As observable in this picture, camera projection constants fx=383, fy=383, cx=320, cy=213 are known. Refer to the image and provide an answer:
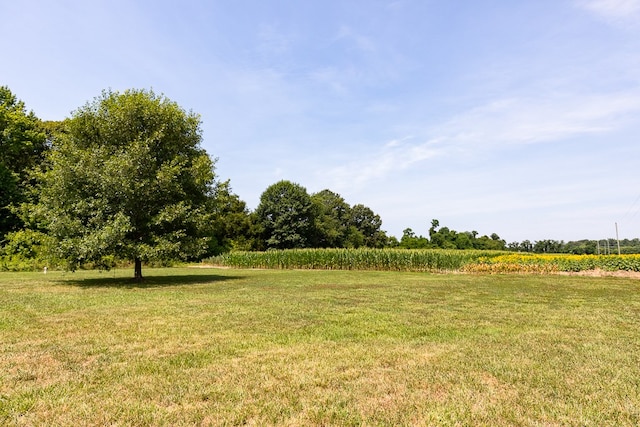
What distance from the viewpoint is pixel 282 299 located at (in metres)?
12.8

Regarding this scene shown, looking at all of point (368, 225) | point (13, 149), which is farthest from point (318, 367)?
point (368, 225)

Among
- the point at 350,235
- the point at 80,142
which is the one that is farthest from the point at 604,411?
the point at 350,235

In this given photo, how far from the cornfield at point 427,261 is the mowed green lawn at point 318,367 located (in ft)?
67.1

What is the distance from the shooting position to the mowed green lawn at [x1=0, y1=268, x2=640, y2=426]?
388cm

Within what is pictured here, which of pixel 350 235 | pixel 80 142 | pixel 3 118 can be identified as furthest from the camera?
pixel 350 235

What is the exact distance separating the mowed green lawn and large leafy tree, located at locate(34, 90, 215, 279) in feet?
25.0

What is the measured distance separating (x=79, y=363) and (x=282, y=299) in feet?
24.9

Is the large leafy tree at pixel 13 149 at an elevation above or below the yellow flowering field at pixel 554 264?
above

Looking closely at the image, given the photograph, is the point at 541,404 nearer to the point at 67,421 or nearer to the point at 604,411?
the point at 604,411

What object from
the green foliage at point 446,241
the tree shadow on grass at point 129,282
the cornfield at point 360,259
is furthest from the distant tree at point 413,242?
the tree shadow on grass at point 129,282

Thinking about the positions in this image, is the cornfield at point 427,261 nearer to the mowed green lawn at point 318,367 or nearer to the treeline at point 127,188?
the treeline at point 127,188

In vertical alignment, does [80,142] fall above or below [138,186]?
above

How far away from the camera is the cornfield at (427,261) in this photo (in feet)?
90.1

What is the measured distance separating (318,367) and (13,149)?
46.4 m
